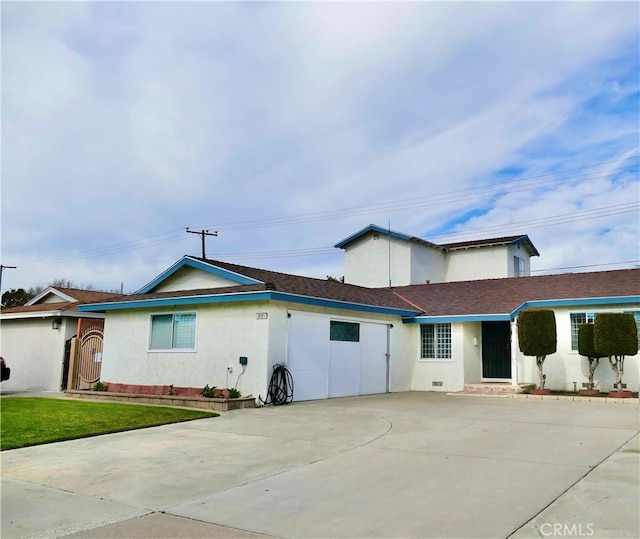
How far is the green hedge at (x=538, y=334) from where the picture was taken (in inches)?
648

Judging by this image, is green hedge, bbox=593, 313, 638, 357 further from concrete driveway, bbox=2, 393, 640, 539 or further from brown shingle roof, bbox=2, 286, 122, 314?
brown shingle roof, bbox=2, 286, 122, 314

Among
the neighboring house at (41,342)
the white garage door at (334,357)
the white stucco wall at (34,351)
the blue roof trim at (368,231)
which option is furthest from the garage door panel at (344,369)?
the blue roof trim at (368,231)

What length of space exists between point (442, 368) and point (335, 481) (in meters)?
13.7

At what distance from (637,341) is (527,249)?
1771cm

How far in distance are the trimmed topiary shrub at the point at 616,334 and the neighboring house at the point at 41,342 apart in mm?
16866

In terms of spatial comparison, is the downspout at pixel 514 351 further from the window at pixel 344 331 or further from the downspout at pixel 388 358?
the window at pixel 344 331

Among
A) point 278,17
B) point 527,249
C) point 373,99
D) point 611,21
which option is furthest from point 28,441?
point 527,249

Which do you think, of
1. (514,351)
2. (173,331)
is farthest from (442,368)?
(173,331)

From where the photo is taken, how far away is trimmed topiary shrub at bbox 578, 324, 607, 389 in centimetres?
1624

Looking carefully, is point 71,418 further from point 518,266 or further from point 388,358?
point 518,266

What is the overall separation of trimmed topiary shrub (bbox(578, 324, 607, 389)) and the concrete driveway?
19.7 ft

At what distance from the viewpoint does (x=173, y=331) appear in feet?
54.2

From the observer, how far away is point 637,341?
1535cm

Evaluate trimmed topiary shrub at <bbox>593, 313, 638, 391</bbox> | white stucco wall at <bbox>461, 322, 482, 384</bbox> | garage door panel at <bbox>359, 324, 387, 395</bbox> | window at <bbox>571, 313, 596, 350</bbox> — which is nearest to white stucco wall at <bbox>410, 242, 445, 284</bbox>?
white stucco wall at <bbox>461, 322, 482, 384</bbox>
